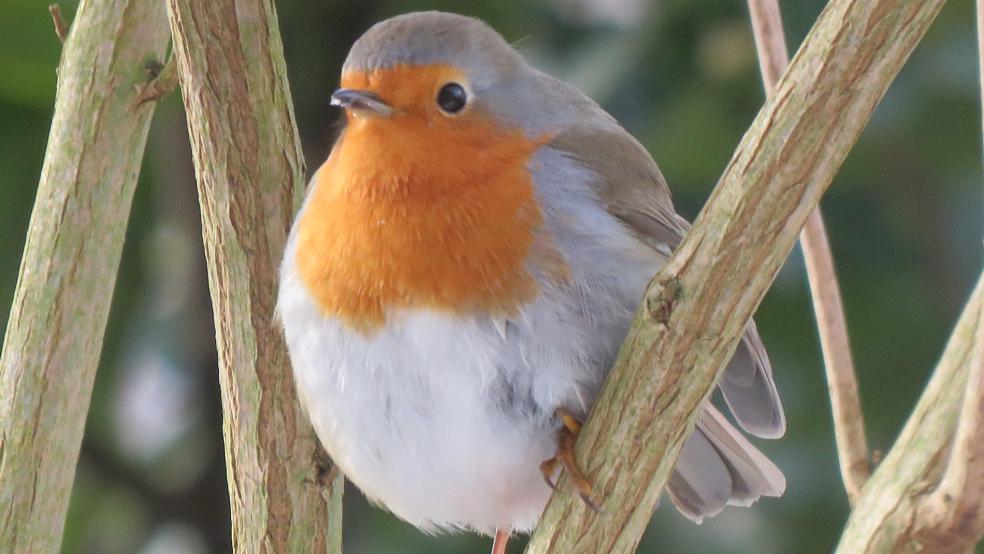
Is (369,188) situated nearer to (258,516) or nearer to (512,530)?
(258,516)

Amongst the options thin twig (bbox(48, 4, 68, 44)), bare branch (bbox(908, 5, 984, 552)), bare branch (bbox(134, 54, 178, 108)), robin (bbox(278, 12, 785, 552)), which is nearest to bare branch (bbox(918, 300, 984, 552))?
bare branch (bbox(908, 5, 984, 552))

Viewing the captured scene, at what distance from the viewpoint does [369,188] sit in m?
1.99

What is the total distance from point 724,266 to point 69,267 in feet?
3.41

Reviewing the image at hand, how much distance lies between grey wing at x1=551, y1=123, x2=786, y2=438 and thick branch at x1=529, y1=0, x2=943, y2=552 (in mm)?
444

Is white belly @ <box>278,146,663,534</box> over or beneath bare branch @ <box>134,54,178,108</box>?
beneath

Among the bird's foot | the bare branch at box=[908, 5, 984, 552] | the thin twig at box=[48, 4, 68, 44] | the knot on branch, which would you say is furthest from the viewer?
the thin twig at box=[48, 4, 68, 44]

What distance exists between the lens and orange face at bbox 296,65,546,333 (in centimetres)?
190

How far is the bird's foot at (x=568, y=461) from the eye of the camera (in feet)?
5.44

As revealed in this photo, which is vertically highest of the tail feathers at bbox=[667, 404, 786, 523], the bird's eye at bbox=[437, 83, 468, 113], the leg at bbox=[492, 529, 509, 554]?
the bird's eye at bbox=[437, 83, 468, 113]

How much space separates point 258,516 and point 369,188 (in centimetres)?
53

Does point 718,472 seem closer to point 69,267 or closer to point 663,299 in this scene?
point 663,299

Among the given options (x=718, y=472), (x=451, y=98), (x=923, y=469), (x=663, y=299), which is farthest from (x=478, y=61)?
(x=923, y=469)

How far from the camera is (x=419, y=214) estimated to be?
6.41ft

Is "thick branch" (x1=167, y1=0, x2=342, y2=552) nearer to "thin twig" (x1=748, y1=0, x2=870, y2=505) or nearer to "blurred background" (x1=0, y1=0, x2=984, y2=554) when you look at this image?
"thin twig" (x1=748, y1=0, x2=870, y2=505)
